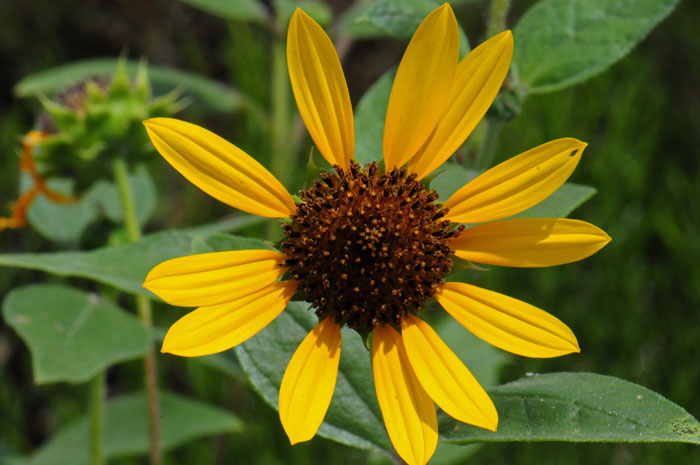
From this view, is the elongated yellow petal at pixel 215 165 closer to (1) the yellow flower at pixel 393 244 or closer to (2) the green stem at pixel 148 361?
(1) the yellow flower at pixel 393 244

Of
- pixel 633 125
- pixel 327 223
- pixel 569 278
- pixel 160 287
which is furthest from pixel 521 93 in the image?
pixel 633 125

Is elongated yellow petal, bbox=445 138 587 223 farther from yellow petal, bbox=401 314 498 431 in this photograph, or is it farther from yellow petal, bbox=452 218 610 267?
yellow petal, bbox=401 314 498 431

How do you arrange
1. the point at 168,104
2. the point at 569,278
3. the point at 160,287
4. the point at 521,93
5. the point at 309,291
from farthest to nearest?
the point at 569,278, the point at 168,104, the point at 521,93, the point at 309,291, the point at 160,287

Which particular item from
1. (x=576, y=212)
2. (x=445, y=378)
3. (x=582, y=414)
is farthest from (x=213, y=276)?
(x=576, y=212)

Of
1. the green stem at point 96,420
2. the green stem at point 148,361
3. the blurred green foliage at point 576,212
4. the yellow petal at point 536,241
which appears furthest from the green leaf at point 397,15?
the blurred green foliage at point 576,212

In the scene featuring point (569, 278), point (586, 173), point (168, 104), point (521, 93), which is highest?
point (521, 93)

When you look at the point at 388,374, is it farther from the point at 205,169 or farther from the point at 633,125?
the point at 633,125

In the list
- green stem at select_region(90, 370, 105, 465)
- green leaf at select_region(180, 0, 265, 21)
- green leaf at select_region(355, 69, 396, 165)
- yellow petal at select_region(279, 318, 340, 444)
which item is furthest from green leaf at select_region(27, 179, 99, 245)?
yellow petal at select_region(279, 318, 340, 444)
